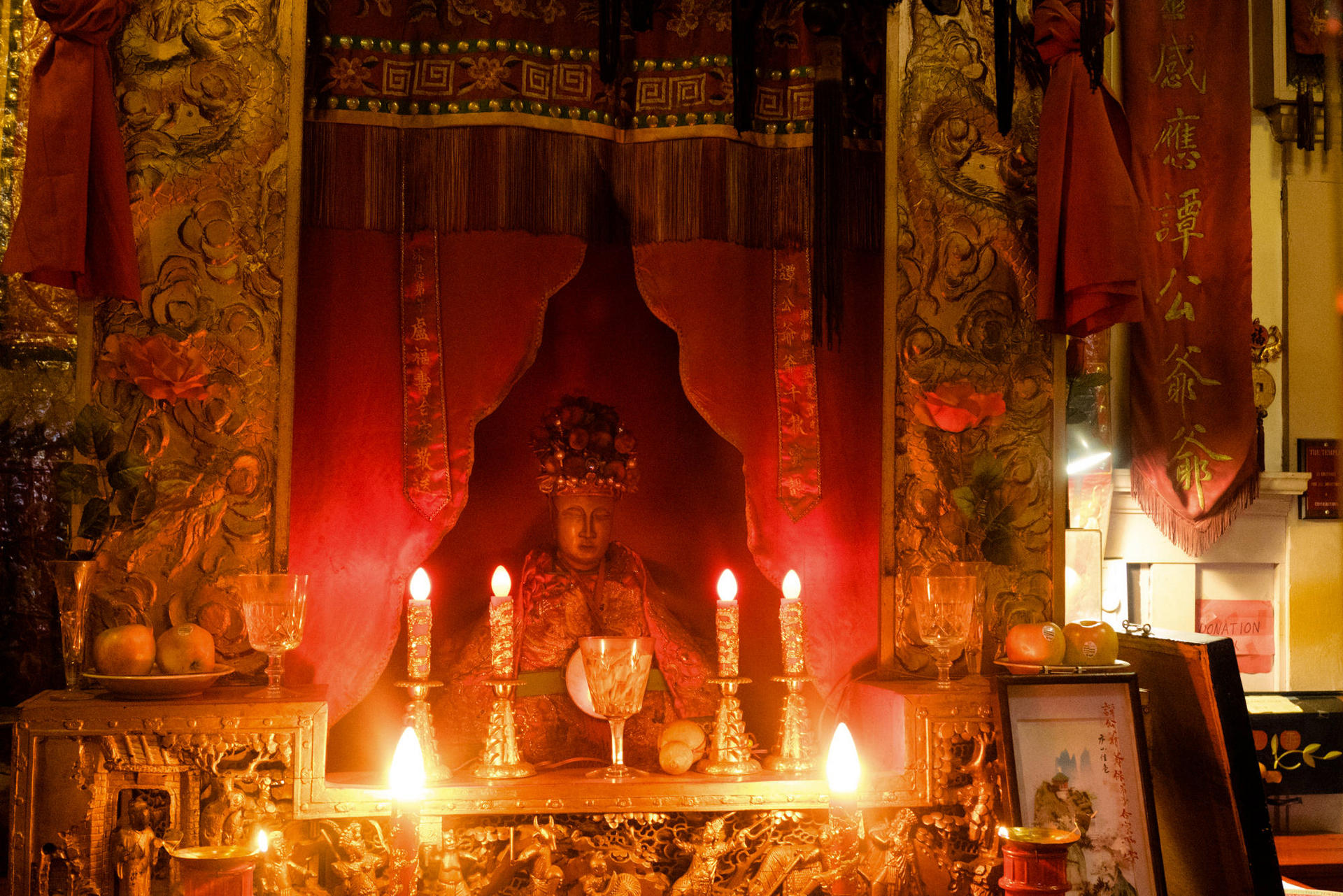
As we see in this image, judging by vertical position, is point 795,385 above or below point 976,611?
above

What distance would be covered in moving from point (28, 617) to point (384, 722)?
1141 millimetres

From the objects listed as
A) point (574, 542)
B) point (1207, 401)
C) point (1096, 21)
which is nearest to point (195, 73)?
point (574, 542)

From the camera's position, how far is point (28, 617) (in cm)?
295

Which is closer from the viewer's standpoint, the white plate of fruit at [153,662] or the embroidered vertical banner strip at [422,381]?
the white plate of fruit at [153,662]

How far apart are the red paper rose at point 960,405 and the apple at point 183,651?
1839 millimetres

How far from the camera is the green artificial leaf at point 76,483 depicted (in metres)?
2.24

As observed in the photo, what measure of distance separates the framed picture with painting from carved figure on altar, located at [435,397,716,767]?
0.86m

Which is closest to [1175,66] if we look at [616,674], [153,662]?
[616,674]

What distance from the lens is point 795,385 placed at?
2.65 m

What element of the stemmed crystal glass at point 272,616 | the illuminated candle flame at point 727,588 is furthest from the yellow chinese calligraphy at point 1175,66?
the stemmed crystal glass at point 272,616

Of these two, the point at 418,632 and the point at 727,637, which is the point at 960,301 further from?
the point at 418,632

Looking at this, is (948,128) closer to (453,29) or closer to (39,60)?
(453,29)

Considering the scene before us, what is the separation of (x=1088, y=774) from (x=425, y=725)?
5.01ft

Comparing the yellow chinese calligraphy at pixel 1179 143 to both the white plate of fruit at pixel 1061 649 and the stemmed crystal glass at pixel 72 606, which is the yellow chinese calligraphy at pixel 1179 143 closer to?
the white plate of fruit at pixel 1061 649
